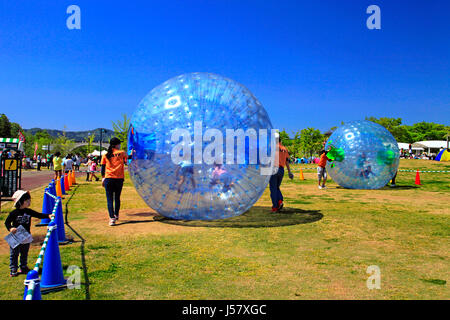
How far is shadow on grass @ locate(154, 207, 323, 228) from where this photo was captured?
7777 mm

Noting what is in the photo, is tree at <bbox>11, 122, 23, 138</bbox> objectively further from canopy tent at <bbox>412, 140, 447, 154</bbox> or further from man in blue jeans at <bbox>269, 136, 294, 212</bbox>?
canopy tent at <bbox>412, 140, 447, 154</bbox>

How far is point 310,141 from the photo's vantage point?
76.6 m

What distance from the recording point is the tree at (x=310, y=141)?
2918 inches

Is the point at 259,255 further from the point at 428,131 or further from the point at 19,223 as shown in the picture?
the point at 428,131

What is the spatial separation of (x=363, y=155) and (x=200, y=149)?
31.2ft

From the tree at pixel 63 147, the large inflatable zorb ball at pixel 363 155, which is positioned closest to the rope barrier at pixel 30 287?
the large inflatable zorb ball at pixel 363 155

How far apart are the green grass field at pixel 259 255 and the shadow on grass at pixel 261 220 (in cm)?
2

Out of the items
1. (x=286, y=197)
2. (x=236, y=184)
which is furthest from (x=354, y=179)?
(x=236, y=184)

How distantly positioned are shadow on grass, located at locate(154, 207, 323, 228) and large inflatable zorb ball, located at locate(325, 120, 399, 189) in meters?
5.55

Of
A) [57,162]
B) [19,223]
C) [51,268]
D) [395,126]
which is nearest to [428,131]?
[395,126]

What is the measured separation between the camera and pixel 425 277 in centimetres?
468

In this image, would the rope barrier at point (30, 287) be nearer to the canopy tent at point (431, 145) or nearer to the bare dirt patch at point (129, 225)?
the bare dirt patch at point (129, 225)

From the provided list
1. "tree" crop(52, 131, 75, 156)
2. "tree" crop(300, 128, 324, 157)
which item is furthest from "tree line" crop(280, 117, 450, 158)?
"tree" crop(52, 131, 75, 156)

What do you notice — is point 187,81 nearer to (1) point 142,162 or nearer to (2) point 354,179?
(1) point 142,162
